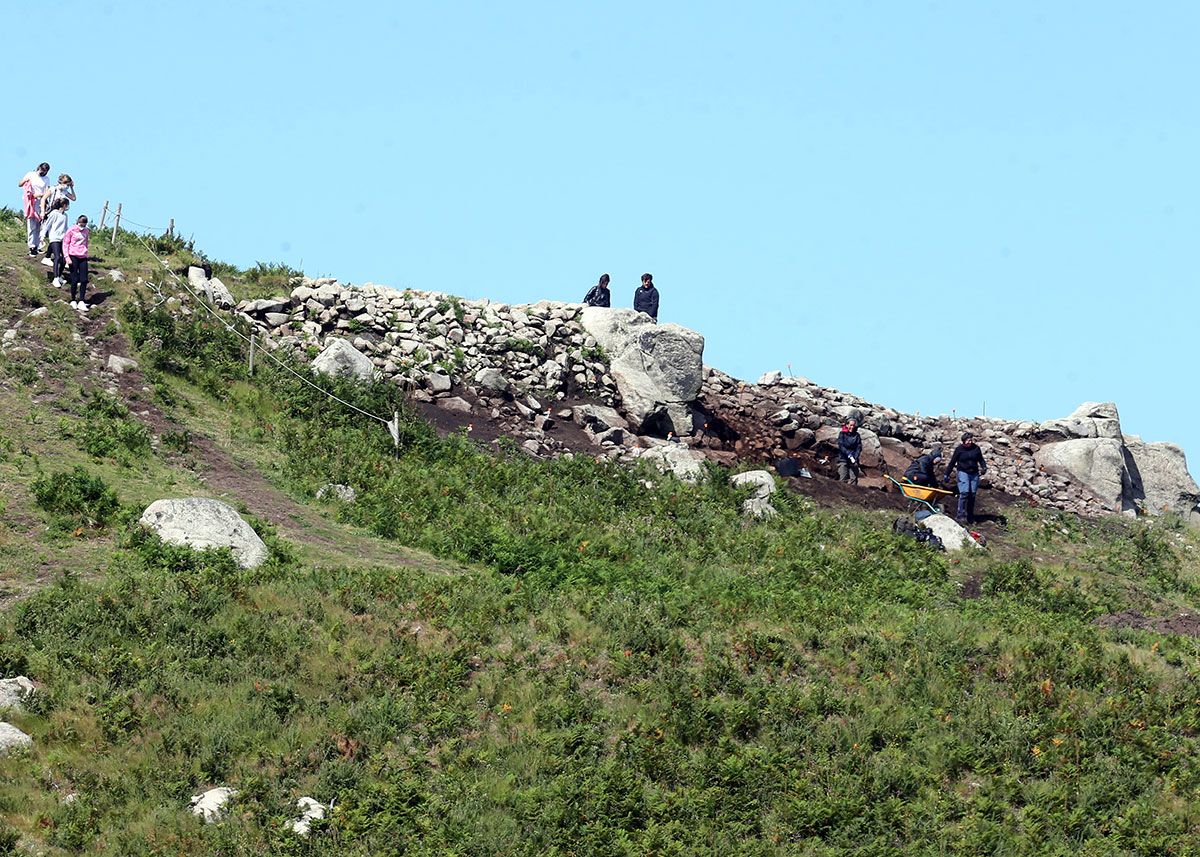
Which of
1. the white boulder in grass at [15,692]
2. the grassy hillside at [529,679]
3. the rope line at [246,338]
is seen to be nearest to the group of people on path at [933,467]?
the grassy hillside at [529,679]

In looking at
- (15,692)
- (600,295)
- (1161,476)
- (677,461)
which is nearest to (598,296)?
(600,295)

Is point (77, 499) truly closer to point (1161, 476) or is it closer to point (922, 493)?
point (922, 493)

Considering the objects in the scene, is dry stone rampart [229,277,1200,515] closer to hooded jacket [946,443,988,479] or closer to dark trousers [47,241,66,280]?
hooded jacket [946,443,988,479]

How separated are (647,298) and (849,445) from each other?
650 centimetres

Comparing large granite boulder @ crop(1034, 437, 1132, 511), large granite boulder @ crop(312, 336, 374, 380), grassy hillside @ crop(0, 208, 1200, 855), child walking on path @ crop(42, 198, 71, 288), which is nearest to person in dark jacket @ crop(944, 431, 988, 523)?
grassy hillside @ crop(0, 208, 1200, 855)

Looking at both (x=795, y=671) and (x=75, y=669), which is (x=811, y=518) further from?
(x=75, y=669)

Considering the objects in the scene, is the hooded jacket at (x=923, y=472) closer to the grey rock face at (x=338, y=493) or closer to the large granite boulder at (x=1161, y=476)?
the large granite boulder at (x=1161, y=476)

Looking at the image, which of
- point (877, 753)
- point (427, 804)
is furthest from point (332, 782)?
point (877, 753)

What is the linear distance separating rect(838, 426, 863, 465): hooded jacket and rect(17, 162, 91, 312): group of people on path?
1585cm

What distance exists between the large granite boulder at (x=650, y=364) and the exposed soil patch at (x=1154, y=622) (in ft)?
36.2

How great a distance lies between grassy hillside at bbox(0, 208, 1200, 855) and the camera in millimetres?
16109

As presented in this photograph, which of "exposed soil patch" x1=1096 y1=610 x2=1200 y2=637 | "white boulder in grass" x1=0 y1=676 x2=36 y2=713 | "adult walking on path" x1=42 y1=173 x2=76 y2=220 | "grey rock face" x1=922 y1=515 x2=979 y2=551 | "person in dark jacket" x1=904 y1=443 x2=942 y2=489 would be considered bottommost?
"white boulder in grass" x1=0 y1=676 x2=36 y2=713

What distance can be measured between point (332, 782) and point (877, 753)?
6376 mm

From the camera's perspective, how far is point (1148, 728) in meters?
18.6
